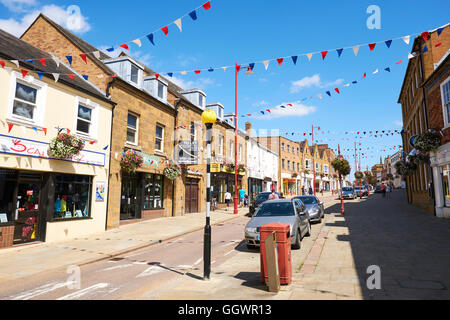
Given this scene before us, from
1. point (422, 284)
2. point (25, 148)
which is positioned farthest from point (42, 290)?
point (422, 284)

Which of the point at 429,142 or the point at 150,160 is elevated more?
the point at 429,142

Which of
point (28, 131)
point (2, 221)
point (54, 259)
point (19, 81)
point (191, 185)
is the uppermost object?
point (19, 81)

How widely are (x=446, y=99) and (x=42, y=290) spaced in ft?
54.3

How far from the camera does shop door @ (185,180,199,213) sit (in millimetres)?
20359

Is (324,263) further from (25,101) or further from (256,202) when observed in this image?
(256,202)

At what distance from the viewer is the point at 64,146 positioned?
10867 millimetres

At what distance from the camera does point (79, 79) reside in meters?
14.1

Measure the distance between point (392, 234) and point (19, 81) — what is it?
14.6 m

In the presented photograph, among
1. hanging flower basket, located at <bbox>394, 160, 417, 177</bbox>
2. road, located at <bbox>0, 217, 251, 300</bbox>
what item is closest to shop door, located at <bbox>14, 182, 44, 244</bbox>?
road, located at <bbox>0, 217, 251, 300</bbox>
